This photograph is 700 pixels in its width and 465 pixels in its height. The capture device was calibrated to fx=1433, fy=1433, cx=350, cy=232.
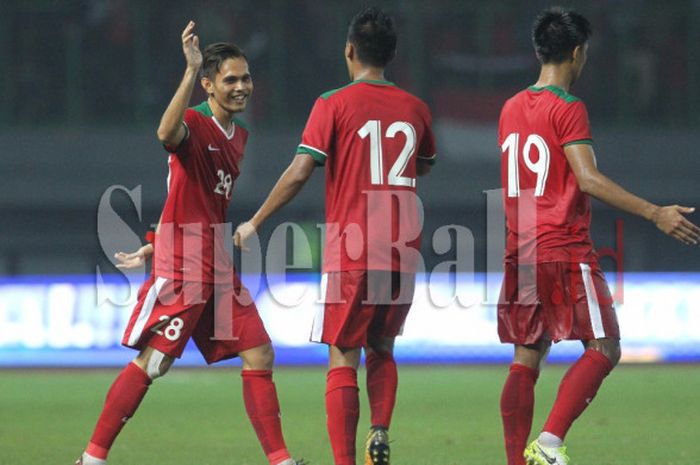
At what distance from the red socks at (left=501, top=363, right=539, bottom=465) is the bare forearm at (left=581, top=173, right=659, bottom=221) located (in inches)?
38.2

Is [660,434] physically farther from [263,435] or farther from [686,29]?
[686,29]

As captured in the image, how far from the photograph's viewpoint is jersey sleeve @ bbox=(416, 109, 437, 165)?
7.27 meters

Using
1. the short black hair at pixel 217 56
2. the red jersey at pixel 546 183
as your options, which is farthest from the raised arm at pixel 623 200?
the short black hair at pixel 217 56

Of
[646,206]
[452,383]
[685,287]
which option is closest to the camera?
[646,206]

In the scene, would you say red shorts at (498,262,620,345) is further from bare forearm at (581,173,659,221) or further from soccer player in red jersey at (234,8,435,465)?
soccer player in red jersey at (234,8,435,465)

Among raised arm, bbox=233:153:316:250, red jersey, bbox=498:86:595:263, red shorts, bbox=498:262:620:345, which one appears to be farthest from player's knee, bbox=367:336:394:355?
raised arm, bbox=233:153:316:250

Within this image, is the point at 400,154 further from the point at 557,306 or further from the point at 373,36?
the point at 557,306

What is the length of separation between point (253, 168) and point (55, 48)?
13.8 ft

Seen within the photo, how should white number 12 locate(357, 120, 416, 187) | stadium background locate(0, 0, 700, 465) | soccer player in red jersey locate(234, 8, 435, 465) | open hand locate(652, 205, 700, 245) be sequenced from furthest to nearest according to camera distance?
stadium background locate(0, 0, 700, 465), white number 12 locate(357, 120, 416, 187), soccer player in red jersey locate(234, 8, 435, 465), open hand locate(652, 205, 700, 245)

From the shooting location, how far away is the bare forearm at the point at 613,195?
669 cm

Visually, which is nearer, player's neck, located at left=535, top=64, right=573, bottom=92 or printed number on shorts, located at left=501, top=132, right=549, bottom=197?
printed number on shorts, located at left=501, top=132, right=549, bottom=197

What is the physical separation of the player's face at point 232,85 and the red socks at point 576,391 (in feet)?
7.06

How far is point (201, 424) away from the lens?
440 inches

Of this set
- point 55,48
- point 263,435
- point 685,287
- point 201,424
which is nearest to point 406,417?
point 201,424
